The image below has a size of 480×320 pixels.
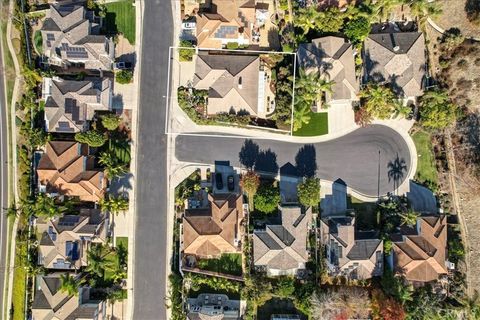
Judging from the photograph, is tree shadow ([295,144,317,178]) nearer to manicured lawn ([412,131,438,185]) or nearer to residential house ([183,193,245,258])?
residential house ([183,193,245,258])

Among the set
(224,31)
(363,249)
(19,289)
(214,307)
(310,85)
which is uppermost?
(224,31)

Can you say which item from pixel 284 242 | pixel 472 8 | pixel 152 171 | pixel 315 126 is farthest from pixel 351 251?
pixel 472 8

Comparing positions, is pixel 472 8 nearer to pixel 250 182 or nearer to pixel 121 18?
pixel 250 182

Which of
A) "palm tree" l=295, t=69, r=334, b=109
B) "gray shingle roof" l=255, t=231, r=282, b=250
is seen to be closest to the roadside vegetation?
"palm tree" l=295, t=69, r=334, b=109

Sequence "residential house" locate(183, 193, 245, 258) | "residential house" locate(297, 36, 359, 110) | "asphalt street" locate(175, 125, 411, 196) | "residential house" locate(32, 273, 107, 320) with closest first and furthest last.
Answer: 1. "residential house" locate(32, 273, 107, 320)
2. "residential house" locate(183, 193, 245, 258)
3. "residential house" locate(297, 36, 359, 110)
4. "asphalt street" locate(175, 125, 411, 196)

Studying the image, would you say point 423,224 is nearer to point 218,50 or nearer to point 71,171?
point 218,50

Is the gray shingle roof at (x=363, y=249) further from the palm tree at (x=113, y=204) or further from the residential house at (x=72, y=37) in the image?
the residential house at (x=72, y=37)
